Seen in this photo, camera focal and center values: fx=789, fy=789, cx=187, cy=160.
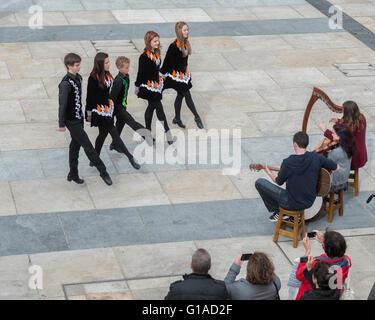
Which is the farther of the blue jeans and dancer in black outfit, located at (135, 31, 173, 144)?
dancer in black outfit, located at (135, 31, 173, 144)

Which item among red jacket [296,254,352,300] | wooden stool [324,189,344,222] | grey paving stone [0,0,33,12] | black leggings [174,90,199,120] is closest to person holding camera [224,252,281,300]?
red jacket [296,254,352,300]

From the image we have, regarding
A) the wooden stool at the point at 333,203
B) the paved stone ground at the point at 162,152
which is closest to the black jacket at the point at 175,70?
the paved stone ground at the point at 162,152

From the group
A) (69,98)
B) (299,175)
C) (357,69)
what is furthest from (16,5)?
(299,175)

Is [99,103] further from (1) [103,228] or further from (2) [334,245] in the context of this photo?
(2) [334,245]

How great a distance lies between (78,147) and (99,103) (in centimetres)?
70

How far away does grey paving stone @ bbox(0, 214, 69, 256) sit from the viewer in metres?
9.77

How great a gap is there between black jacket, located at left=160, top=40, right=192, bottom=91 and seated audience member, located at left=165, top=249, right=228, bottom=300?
578 centimetres

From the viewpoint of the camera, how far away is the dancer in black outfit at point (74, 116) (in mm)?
10531

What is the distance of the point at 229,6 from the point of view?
19594 millimetres

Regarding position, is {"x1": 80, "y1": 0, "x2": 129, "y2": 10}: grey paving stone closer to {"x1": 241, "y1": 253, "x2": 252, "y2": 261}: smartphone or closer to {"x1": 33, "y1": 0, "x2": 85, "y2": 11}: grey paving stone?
{"x1": 33, "y1": 0, "x2": 85, "y2": 11}: grey paving stone

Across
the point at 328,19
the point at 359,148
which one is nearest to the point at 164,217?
the point at 359,148

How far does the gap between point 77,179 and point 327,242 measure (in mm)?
4669

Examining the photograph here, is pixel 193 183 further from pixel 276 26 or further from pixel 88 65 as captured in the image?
pixel 276 26

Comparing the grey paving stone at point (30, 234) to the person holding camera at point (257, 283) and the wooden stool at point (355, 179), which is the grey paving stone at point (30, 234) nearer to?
the person holding camera at point (257, 283)
